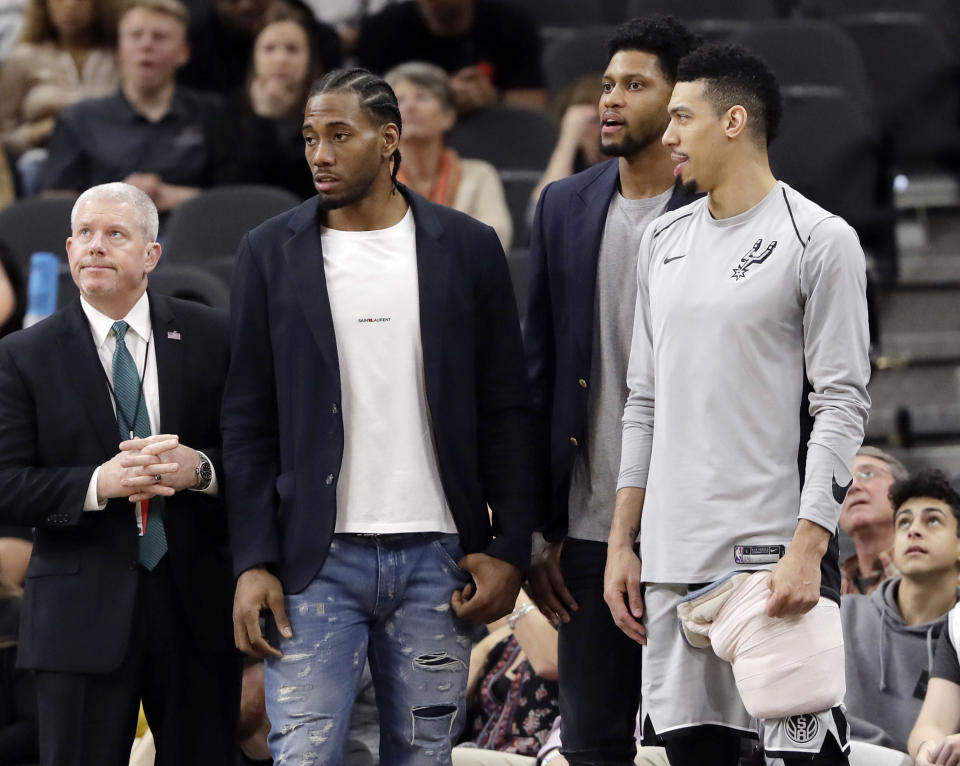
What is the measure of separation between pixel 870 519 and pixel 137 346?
226 cm

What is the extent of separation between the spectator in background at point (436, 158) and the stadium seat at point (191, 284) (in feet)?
3.11

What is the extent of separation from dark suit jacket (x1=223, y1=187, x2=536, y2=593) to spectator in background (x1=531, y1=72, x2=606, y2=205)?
2.81 m

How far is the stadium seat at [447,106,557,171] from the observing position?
20.6 ft

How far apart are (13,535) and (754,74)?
101 inches

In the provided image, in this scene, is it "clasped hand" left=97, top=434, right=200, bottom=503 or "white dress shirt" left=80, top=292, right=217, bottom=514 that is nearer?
"clasped hand" left=97, top=434, right=200, bottom=503

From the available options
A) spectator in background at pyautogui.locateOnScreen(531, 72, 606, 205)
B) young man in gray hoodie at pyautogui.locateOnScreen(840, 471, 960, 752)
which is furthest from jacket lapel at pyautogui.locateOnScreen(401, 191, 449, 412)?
spectator in background at pyautogui.locateOnScreen(531, 72, 606, 205)

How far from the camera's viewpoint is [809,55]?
254 inches

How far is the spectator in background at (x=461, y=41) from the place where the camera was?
6.58 m

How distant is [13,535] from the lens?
4195 mm

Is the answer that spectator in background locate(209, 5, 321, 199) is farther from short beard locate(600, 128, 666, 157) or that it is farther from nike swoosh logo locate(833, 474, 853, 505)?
nike swoosh logo locate(833, 474, 853, 505)

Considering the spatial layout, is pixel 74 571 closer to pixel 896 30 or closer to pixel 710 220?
pixel 710 220

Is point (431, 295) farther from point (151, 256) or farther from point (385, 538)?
point (151, 256)

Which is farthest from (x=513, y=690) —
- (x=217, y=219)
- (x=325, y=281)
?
(x=217, y=219)

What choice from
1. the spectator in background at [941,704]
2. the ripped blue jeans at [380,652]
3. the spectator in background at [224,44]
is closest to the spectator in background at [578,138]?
the spectator in background at [224,44]
